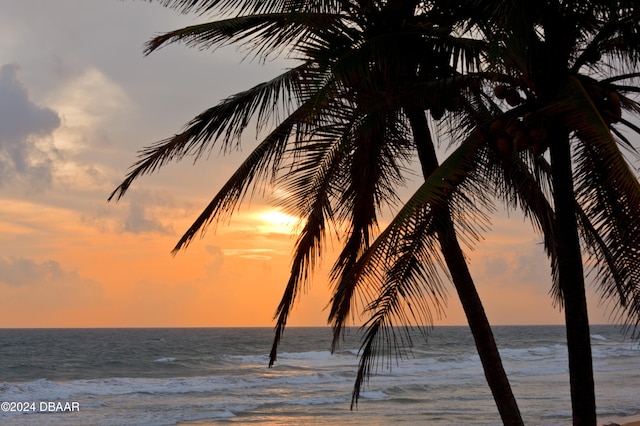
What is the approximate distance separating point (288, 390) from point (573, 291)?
2483 centimetres

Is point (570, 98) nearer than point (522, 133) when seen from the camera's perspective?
Yes

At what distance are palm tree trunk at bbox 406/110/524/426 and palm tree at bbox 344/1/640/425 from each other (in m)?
0.72

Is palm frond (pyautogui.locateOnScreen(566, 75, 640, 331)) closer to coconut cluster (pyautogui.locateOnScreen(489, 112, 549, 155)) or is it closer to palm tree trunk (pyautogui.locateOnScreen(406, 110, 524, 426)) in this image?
coconut cluster (pyautogui.locateOnScreen(489, 112, 549, 155))

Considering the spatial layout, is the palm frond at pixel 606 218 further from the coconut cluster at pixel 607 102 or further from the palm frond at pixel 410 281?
the palm frond at pixel 410 281

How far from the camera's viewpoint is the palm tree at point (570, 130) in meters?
4.66

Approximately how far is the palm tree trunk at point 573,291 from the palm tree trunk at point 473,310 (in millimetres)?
1032

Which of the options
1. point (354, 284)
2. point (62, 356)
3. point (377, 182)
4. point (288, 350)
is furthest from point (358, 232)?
point (288, 350)

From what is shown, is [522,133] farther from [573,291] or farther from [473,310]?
[473,310]

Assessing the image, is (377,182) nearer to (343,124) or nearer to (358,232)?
(358,232)

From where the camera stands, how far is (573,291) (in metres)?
4.98
